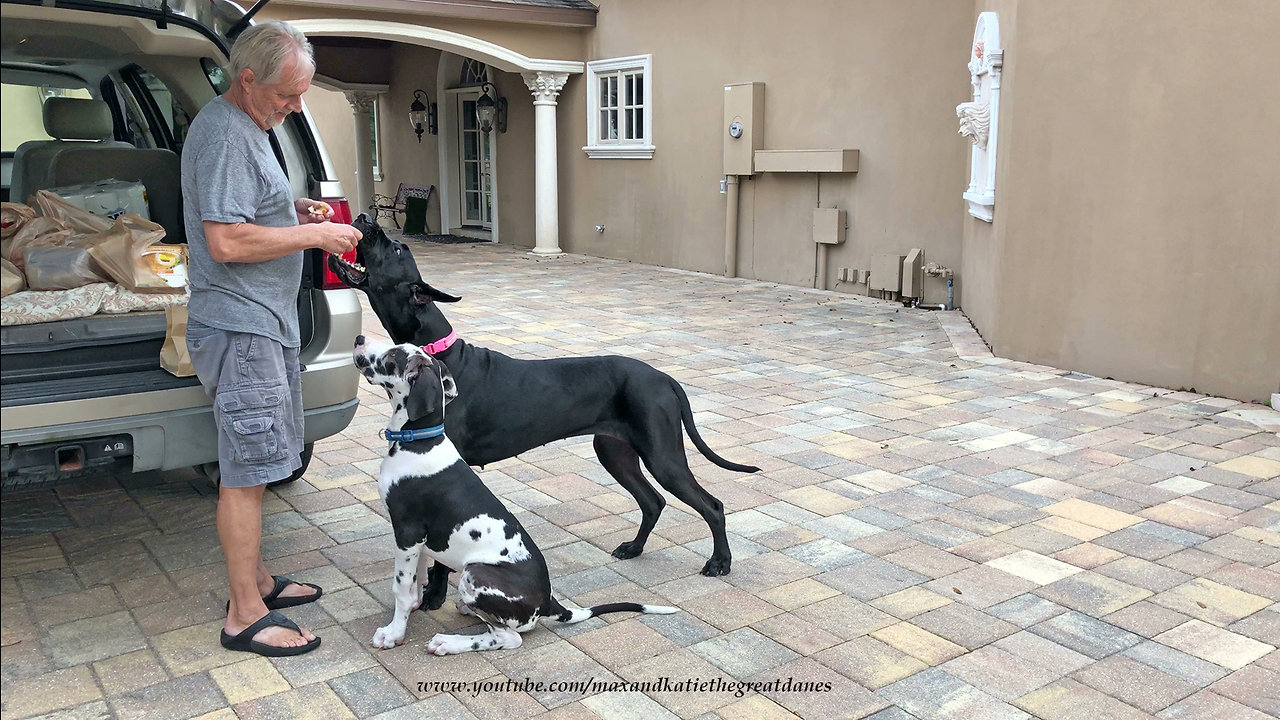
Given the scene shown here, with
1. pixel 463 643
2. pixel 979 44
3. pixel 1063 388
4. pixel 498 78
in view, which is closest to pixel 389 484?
pixel 463 643

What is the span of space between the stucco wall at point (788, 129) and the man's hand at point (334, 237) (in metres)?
7.93

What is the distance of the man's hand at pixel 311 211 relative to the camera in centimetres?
333

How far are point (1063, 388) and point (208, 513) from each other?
502cm

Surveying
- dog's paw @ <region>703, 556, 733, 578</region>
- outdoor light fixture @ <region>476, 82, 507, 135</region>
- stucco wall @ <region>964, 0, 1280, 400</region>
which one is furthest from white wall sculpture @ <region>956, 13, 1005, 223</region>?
outdoor light fixture @ <region>476, 82, 507, 135</region>

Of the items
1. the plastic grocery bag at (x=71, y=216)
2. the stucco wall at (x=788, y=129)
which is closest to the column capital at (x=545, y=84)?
the stucco wall at (x=788, y=129)

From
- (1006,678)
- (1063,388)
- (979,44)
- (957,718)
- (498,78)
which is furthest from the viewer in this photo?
(498,78)

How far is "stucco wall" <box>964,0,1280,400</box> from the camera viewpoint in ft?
20.1

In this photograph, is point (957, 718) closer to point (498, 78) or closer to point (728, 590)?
point (728, 590)

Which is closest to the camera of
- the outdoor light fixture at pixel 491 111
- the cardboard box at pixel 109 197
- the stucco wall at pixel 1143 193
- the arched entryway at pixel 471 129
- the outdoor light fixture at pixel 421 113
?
the cardboard box at pixel 109 197

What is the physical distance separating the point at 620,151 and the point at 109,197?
1031 cm

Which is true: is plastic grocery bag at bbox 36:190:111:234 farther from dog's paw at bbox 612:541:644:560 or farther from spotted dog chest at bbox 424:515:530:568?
dog's paw at bbox 612:541:644:560

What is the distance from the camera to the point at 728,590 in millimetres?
3533

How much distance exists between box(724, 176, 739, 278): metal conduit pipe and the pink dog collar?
909 cm

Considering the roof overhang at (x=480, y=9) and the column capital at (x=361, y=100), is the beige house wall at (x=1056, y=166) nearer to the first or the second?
the roof overhang at (x=480, y=9)
